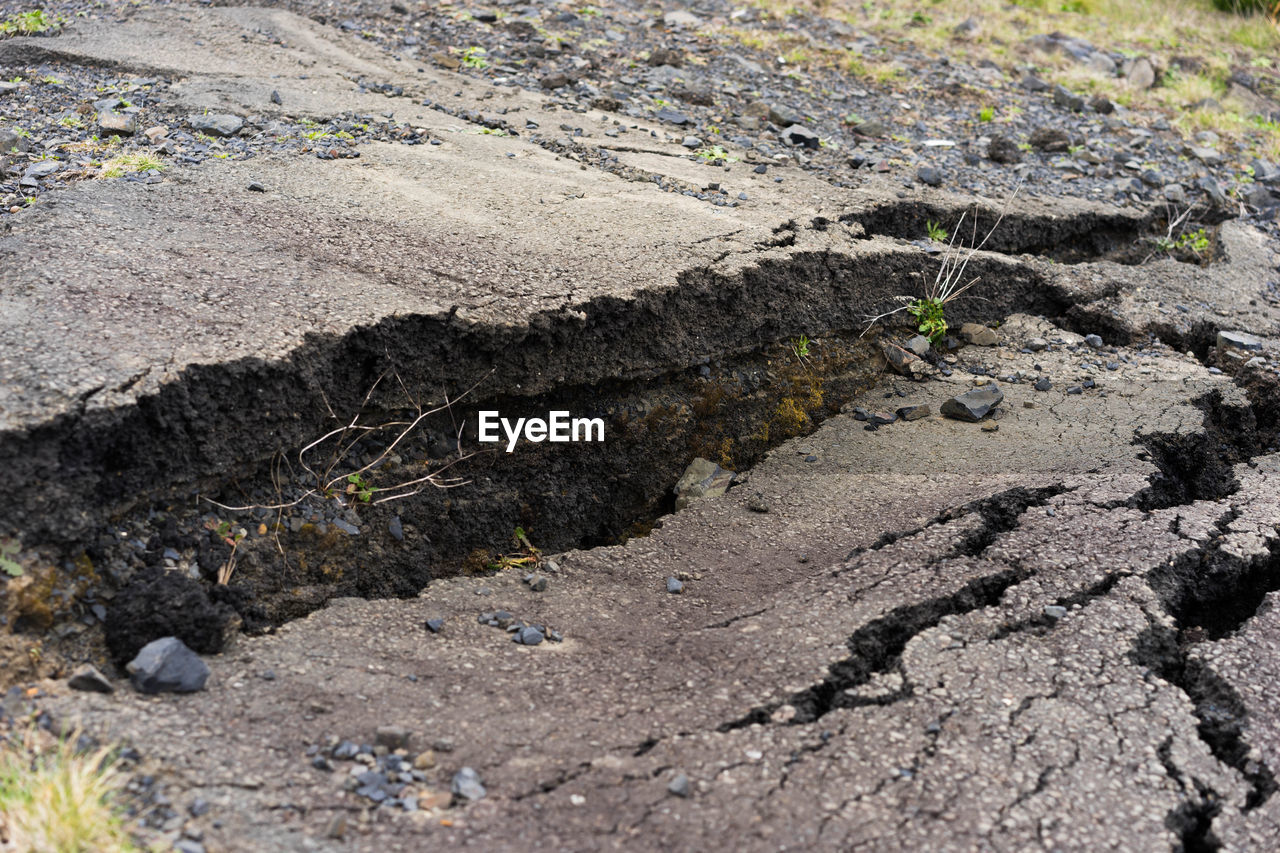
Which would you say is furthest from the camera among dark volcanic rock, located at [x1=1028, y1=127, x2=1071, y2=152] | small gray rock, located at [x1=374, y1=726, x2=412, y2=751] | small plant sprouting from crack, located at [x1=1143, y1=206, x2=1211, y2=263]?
dark volcanic rock, located at [x1=1028, y1=127, x2=1071, y2=152]

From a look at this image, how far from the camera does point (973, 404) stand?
13.8ft

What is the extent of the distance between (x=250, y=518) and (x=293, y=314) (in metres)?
0.69

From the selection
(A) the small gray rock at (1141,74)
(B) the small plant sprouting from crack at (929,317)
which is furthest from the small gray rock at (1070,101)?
(B) the small plant sprouting from crack at (929,317)

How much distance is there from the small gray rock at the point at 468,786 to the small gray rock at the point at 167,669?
74cm

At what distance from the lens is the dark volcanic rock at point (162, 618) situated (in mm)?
2529

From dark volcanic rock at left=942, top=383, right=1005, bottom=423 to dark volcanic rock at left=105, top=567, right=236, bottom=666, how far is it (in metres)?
3.05

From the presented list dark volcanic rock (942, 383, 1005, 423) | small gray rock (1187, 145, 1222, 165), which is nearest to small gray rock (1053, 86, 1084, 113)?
small gray rock (1187, 145, 1222, 165)

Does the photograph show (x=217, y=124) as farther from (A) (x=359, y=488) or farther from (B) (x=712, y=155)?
(B) (x=712, y=155)

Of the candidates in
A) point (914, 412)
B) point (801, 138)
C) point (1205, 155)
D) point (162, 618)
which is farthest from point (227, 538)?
point (1205, 155)

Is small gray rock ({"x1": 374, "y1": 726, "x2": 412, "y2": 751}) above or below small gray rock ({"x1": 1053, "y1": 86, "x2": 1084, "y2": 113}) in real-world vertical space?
below

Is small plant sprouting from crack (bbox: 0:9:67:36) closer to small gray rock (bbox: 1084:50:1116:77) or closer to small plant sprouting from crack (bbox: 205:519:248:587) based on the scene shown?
small plant sprouting from crack (bbox: 205:519:248:587)

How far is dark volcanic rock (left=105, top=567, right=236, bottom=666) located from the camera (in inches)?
99.6

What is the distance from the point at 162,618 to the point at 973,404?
10.8 feet

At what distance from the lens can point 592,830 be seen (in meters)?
2.16
